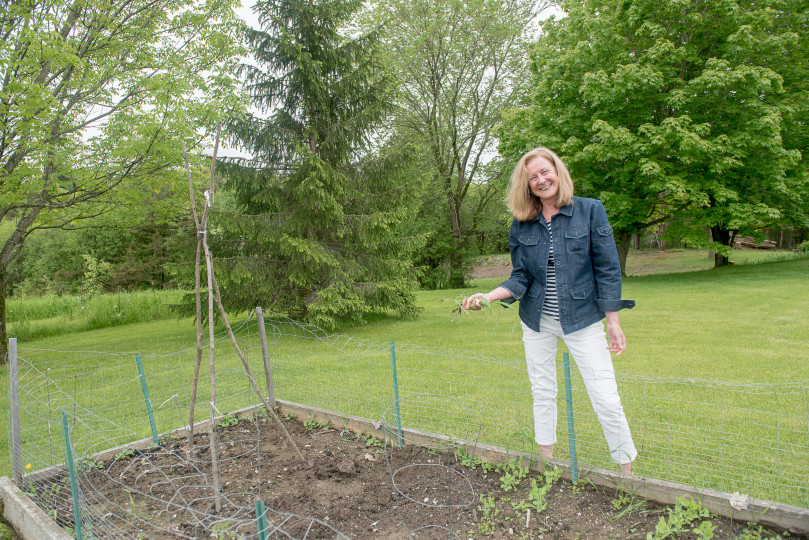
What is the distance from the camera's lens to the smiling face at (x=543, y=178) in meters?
2.36

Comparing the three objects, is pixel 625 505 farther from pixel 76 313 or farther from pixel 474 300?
pixel 76 313

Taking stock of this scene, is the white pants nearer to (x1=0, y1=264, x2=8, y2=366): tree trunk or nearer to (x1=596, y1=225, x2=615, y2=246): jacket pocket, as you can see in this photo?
(x1=596, y1=225, x2=615, y2=246): jacket pocket

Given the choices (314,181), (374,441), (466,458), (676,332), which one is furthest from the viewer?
(314,181)

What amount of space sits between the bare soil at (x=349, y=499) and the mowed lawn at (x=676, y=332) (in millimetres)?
890

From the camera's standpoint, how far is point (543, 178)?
235 cm

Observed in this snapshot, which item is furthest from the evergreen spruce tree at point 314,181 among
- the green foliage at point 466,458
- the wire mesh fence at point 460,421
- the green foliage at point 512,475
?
the green foliage at point 512,475

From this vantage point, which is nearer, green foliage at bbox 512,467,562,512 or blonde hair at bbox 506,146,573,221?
green foliage at bbox 512,467,562,512

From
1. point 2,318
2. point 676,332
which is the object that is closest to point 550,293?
point 676,332

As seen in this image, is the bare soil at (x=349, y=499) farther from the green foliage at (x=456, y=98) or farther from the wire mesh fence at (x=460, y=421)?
the green foliage at (x=456, y=98)

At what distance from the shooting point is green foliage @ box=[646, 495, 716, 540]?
75.0 inches

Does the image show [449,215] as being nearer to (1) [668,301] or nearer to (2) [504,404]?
(1) [668,301]

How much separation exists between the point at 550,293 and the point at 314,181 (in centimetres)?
612

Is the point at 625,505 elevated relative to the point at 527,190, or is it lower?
lower

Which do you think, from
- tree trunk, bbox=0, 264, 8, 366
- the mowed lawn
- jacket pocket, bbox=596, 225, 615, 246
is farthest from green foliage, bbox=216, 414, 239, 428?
tree trunk, bbox=0, 264, 8, 366
